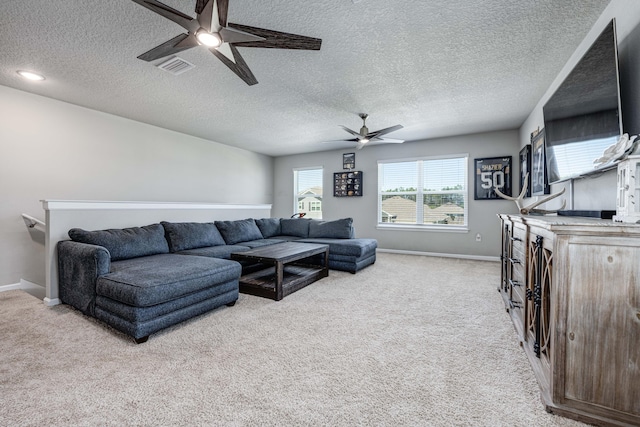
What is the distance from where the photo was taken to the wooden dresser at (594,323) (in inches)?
45.7

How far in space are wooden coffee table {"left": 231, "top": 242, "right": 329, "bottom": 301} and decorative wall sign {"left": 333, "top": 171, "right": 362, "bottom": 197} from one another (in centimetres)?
266

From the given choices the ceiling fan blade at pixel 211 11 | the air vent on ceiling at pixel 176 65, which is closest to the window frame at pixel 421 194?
the air vent on ceiling at pixel 176 65

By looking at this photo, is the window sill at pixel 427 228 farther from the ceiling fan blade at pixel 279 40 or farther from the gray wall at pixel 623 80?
the ceiling fan blade at pixel 279 40

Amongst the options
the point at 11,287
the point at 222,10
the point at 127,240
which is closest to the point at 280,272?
the point at 127,240

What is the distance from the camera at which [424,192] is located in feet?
19.1

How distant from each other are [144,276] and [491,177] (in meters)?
5.55

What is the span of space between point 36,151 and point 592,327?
5490mm

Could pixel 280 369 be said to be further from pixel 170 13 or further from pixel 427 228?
pixel 427 228

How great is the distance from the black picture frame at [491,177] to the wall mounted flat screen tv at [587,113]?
9.22ft

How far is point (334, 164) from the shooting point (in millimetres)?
6785

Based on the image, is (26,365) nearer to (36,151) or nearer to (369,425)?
(369,425)

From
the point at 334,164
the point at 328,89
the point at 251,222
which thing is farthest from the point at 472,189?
the point at 251,222

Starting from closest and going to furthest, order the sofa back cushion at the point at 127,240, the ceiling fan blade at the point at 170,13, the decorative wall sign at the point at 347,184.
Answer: the ceiling fan blade at the point at 170,13, the sofa back cushion at the point at 127,240, the decorative wall sign at the point at 347,184

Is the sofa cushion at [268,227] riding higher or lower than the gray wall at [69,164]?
lower
